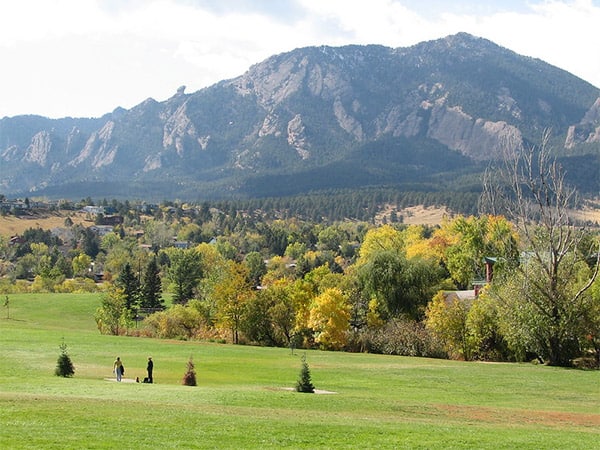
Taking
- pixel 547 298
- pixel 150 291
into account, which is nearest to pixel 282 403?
pixel 547 298

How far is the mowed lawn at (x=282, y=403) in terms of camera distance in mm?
22344

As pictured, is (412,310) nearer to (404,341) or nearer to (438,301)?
(438,301)

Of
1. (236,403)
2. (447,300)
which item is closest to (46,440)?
(236,403)

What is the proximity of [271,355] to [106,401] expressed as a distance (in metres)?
34.1

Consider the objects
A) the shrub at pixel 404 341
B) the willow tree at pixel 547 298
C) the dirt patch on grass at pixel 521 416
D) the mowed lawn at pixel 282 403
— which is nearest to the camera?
the mowed lawn at pixel 282 403

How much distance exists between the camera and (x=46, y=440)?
64.9 ft

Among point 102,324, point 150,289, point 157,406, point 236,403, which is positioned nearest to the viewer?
point 157,406

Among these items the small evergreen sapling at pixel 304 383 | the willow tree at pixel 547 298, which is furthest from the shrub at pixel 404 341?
the small evergreen sapling at pixel 304 383

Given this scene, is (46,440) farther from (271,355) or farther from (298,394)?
(271,355)

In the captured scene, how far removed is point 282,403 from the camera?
31.7 meters

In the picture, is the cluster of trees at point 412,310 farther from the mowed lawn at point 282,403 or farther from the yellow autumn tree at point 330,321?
the mowed lawn at point 282,403

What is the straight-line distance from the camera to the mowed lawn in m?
22.3

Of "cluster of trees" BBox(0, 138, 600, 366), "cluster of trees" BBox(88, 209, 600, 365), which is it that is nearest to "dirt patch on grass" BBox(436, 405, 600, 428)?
"cluster of trees" BBox(0, 138, 600, 366)

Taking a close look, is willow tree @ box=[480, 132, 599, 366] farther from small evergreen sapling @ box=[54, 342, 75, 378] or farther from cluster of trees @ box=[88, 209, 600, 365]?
small evergreen sapling @ box=[54, 342, 75, 378]
